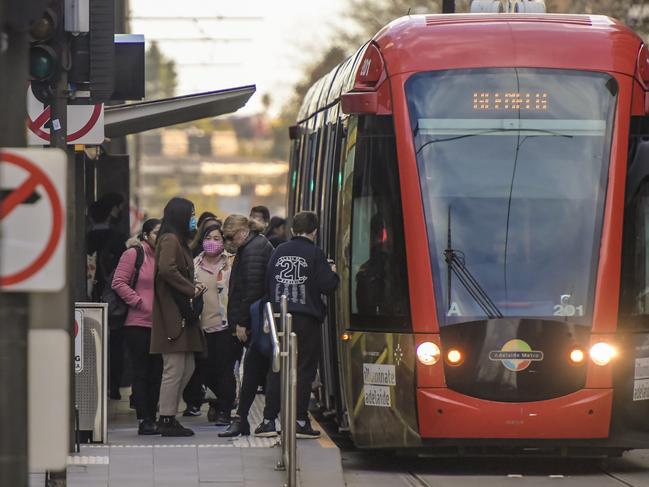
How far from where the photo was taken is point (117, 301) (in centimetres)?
1352

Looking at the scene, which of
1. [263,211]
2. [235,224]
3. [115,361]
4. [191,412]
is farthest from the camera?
[263,211]

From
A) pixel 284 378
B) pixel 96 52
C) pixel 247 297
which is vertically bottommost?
pixel 284 378

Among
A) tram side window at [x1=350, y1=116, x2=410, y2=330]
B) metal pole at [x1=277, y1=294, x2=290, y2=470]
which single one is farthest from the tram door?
metal pole at [x1=277, y1=294, x2=290, y2=470]

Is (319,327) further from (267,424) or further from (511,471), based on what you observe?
(511,471)

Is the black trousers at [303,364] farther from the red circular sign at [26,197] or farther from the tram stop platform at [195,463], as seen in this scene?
the red circular sign at [26,197]

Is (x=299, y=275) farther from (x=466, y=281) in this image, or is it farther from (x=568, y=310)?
(x=568, y=310)

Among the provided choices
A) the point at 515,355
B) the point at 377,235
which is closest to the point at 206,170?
the point at 377,235

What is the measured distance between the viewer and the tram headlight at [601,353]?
11.0 meters

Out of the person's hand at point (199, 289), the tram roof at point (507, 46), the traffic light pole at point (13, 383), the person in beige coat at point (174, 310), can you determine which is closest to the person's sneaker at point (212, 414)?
the person in beige coat at point (174, 310)

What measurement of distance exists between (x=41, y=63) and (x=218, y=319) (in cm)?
435

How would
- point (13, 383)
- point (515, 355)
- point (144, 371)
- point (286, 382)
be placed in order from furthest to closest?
point (144, 371) < point (515, 355) < point (286, 382) < point (13, 383)

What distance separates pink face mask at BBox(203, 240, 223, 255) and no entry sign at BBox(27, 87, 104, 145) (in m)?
2.13

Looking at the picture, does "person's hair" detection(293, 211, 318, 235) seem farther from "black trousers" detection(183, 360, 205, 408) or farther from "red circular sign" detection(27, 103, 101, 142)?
"black trousers" detection(183, 360, 205, 408)

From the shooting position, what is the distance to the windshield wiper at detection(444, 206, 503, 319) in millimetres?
10992
